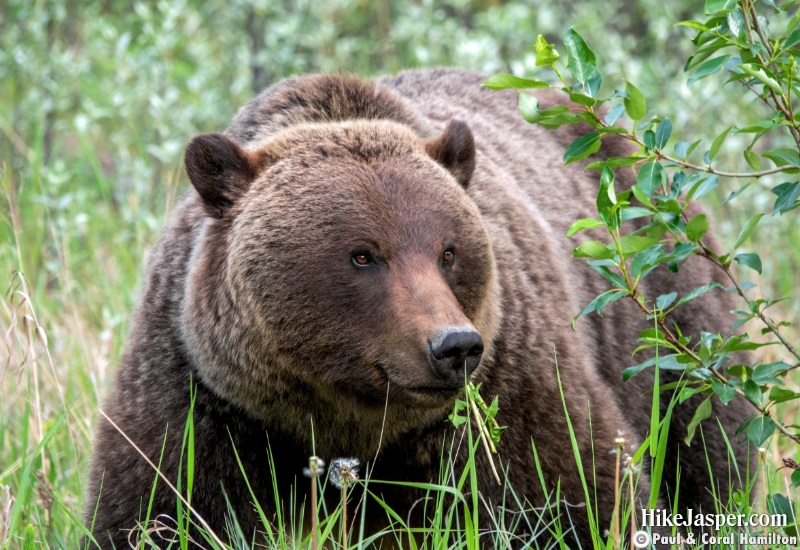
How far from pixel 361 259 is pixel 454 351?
1.99ft

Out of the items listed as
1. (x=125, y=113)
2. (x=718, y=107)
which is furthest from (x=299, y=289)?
(x=718, y=107)

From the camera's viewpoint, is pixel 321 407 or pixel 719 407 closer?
pixel 321 407

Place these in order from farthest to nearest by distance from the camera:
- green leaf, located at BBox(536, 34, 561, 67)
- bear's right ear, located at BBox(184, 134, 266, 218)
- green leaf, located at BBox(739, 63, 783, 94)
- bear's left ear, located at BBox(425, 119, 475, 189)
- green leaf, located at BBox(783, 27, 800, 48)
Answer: bear's left ear, located at BBox(425, 119, 475, 189) → bear's right ear, located at BBox(184, 134, 266, 218) → green leaf, located at BBox(536, 34, 561, 67) → green leaf, located at BBox(783, 27, 800, 48) → green leaf, located at BBox(739, 63, 783, 94)

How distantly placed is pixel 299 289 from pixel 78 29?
448 inches

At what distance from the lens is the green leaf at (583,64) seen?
12.3ft

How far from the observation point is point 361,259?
382cm

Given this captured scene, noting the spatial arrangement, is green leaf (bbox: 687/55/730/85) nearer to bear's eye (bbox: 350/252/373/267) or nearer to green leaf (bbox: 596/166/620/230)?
green leaf (bbox: 596/166/620/230)

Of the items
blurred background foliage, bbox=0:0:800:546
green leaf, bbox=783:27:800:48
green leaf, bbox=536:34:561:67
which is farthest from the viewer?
blurred background foliage, bbox=0:0:800:546

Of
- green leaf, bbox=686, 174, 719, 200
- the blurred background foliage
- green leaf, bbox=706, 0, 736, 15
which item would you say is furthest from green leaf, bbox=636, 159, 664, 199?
the blurred background foliage

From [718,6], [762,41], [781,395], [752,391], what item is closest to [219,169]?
[718,6]

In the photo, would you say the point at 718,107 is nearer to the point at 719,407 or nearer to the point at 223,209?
the point at 719,407

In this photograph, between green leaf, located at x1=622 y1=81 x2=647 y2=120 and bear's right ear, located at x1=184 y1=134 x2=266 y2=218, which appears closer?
green leaf, located at x1=622 y1=81 x2=647 y2=120

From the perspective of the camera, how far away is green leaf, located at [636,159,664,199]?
3730 mm

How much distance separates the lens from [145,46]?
9469mm
